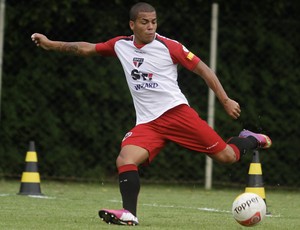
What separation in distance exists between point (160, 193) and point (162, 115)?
13.9 feet

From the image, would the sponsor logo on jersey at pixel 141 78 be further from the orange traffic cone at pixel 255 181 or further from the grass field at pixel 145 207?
the orange traffic cone at pixel 255 181

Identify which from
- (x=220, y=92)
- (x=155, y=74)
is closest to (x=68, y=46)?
(x=155, y=74)

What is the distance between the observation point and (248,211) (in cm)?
766

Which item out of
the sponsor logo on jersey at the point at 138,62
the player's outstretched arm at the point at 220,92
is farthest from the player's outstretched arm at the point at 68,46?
the player's outstretched arm at the point at 220,92

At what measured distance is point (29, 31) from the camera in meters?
13.7

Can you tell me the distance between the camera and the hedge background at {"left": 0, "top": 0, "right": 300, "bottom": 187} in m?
13.7

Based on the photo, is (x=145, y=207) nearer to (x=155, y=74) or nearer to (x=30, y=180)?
(x=30, y=180)

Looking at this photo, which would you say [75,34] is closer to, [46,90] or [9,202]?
[46,90]

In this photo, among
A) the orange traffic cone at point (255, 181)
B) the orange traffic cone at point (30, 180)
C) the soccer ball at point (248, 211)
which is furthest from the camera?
the orange traffic cone at point (30, 180)

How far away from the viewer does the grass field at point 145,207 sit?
7.99m

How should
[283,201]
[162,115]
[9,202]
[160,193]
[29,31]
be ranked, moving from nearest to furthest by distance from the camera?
[162,115]
[9,202]
[283,201]
[160,193]
[29,31]

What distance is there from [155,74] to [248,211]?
5.04ft

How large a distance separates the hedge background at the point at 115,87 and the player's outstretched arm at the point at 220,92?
17.8 feet

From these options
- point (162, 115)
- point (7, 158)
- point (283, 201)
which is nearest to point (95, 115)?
point (7, 158)
